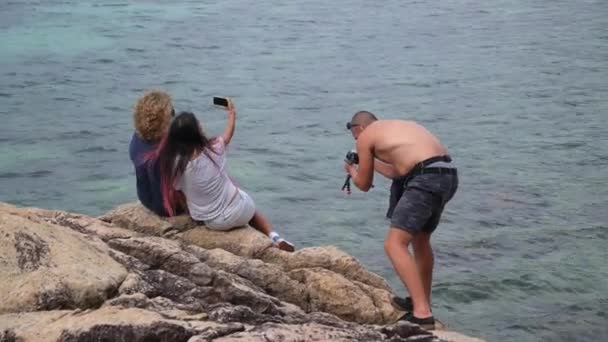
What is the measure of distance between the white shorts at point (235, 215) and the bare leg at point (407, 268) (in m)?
1.51

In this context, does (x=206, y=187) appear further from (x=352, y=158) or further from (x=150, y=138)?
(x=352, y=158)

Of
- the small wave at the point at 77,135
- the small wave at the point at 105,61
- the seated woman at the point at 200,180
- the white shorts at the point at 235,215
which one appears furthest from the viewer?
the small wave at the point at 105,61

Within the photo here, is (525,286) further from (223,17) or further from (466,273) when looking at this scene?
(223,17)

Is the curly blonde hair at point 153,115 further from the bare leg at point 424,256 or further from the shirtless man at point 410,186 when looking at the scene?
the bare leg at point 424,256

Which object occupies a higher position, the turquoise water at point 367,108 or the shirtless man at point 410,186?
the shirtless man at point 410,186

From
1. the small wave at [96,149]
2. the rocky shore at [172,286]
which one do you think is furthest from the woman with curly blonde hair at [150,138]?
the small wave at [96,149]

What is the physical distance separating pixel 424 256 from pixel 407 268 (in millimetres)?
426

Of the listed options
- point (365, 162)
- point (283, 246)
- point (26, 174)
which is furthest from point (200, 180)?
point (26, 174)

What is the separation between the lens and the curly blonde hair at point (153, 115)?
845 cm

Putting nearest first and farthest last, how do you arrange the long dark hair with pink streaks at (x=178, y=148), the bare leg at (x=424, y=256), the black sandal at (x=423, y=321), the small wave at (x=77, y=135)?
1. the black sandal at (x=423, y=321)
2. the bare leg at (x=424, y=256)
3. the long dark hair with pink streaks at (x=178, y=148)
4. the small wave at (x=77, y=135)

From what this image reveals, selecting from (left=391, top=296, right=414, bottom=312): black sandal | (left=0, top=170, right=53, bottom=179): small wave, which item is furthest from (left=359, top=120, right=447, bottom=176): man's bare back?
(left=0, top=170, right=53, bottom=179): small wave

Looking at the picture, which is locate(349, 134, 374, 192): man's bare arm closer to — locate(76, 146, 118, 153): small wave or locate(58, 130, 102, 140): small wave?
locate(76, 146, 118, 153): small wave

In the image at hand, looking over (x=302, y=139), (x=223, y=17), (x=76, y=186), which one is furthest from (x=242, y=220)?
(x=223, y=17)

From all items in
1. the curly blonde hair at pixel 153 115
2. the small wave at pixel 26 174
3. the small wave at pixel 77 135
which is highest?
the curly blonde hair at pixel 153 115
